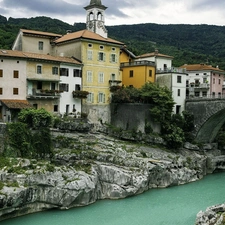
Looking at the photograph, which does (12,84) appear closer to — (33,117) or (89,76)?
(33,117)

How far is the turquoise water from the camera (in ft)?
85.5

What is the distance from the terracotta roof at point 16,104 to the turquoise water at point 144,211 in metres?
11.5

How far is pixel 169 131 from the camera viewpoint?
4222cm

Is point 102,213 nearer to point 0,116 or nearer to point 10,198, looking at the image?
point 10,198

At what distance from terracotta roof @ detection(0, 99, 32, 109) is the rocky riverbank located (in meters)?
4.27

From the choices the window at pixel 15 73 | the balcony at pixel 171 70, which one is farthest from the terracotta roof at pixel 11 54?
the balcony at pixel 171 70

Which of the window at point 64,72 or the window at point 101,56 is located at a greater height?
the window at point 101,56

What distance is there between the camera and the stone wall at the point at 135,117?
4166 centimetres

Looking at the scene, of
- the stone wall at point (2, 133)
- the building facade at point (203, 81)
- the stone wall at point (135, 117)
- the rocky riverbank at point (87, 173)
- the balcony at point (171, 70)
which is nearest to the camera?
the rocky riverbank at point (87, 173)

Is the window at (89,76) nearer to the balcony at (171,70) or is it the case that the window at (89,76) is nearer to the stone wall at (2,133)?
the balcony at (171,70)

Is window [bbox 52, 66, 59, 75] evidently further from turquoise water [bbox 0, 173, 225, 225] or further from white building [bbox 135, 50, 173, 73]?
turquoise water [bbox 0, 173, 225, 225]

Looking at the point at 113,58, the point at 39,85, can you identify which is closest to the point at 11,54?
the point at 39,85

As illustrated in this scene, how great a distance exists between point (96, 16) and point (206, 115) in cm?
2024

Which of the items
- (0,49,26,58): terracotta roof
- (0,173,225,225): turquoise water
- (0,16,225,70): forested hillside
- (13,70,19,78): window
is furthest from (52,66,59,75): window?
(0,16,225,70): forested hillside
